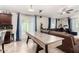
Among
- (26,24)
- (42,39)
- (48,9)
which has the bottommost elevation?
(42,39)

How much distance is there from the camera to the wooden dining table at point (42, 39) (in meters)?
1.47

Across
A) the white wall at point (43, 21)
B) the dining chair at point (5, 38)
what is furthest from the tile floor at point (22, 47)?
the white wall at point (43, 21)

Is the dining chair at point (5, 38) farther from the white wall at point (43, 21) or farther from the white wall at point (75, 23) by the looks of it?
the white wall at point (75, 23)

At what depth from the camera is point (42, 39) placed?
5.28 ft

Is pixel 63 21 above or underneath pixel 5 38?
above

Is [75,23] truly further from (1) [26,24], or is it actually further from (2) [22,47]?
(2) [22,47]

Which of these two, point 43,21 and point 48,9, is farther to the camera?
point 43,21

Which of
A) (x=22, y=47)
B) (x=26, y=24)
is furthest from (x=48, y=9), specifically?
(x=22, y=47)

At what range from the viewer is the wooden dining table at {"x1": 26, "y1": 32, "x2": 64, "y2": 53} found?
4.83ft

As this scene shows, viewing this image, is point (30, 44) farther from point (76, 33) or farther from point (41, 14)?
point (76, 33)

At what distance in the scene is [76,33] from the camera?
1625mm

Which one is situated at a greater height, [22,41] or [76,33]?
[76,33]
